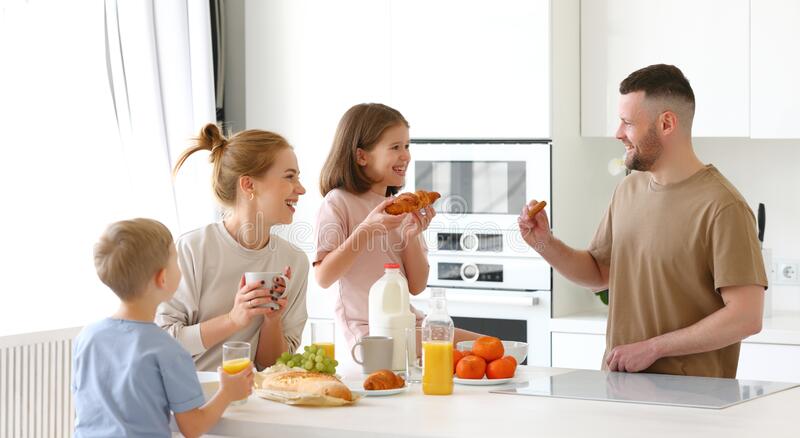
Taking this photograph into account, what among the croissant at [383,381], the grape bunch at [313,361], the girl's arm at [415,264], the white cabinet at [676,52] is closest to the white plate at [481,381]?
the croissant at [383,381]

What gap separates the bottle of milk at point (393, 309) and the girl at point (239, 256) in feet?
0.69

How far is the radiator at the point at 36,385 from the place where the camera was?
9.65 ft

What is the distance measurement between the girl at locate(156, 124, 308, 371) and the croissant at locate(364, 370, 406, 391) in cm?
30

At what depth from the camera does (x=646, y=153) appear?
2457 mm

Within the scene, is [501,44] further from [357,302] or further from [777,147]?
[357,302]

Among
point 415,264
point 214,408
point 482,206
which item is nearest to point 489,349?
point 415,264

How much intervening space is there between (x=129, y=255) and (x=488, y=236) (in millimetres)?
1996

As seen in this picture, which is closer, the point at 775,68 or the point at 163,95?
the point at 775,68

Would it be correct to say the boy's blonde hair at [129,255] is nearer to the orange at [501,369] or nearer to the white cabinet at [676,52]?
the orange at [501,369]

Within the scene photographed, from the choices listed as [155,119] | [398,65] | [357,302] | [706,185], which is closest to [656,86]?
[706,185]

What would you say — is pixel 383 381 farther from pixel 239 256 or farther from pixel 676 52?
pixel 676 52

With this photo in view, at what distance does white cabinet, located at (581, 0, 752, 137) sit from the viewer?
11.4 ft

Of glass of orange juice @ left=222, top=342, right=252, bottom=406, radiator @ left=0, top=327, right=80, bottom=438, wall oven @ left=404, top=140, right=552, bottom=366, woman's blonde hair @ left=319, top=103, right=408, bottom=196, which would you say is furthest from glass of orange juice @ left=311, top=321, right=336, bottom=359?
glass of orange juice @ left=222, top=342, right=252, bottom=406

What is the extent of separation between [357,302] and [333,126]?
1442mm
